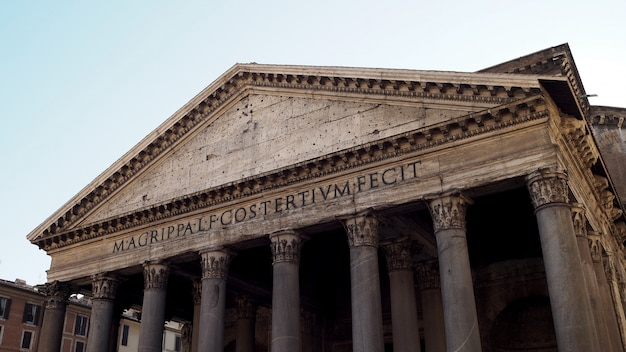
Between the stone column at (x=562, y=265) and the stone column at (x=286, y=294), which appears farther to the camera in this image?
the stone column at (x=286, y=294)

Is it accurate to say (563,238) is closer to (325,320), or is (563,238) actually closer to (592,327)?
(592,327)

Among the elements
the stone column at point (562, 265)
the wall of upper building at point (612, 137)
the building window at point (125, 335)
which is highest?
the wall of upper building at point (612, 137)

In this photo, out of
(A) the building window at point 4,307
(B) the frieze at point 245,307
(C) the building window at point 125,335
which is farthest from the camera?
(C) the building window at point 125,335

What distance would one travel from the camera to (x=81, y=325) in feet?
118

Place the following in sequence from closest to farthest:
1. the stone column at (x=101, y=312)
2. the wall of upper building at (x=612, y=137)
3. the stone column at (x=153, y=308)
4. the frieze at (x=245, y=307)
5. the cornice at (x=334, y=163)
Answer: the cornice at (x=334, y=163) → the stone column at (x=153, y=308) → the stone column at (x=101, y=312) → the frieze at (x=245, y=307) → the wall of upper building at (x=612, y=137)

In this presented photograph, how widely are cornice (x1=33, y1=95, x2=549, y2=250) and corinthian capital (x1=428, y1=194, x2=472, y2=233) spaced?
110 cm

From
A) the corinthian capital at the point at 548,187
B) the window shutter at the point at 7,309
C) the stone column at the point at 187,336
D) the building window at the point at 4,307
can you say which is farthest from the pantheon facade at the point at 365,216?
the window shutter at the point at 7,309

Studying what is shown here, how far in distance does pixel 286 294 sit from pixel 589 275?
19.2 ft

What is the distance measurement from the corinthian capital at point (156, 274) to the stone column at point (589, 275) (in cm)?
934

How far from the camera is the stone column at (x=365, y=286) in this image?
11281mm

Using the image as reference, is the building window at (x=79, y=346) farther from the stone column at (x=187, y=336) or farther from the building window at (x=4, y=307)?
the stone column at (x=187, y=336)

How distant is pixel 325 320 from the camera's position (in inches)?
730

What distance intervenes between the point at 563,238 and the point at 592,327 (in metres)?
1.45

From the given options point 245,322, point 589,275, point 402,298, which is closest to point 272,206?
point 402,298
